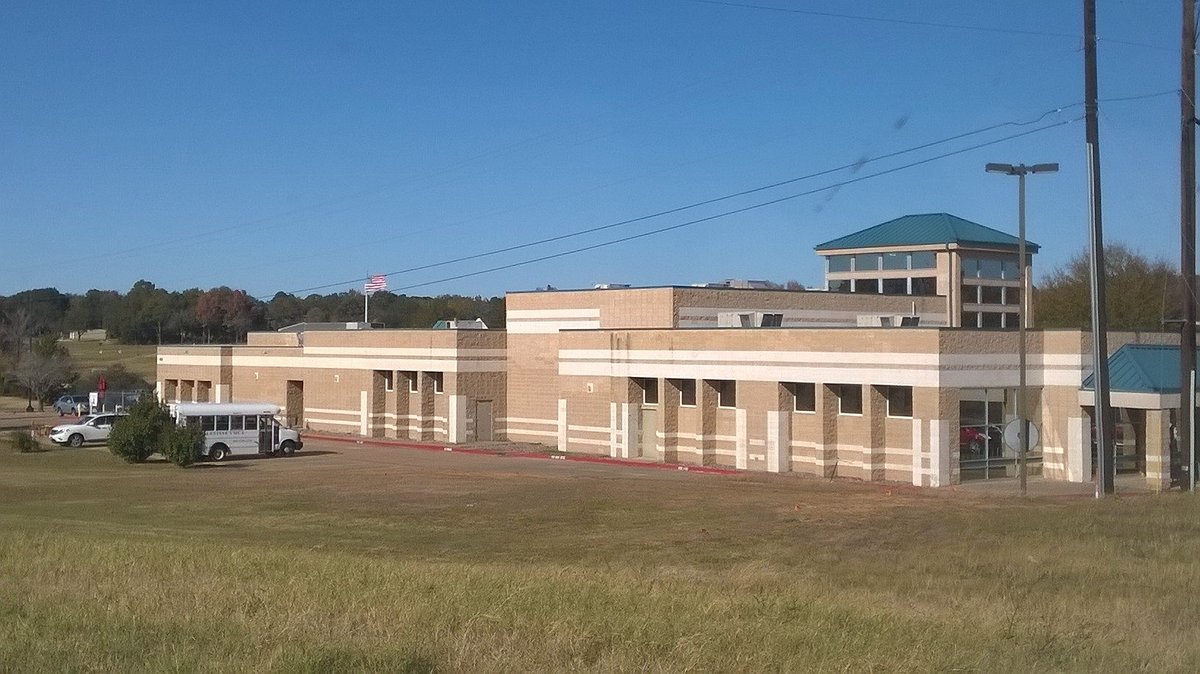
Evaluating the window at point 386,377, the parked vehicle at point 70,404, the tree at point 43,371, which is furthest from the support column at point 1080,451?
the tree at point 43,371

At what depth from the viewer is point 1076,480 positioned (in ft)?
127

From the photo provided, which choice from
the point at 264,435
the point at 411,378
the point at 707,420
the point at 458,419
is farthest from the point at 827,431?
the point at 411,378

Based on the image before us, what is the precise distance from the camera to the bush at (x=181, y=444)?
44.9 metres

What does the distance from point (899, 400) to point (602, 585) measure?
92.8 ft

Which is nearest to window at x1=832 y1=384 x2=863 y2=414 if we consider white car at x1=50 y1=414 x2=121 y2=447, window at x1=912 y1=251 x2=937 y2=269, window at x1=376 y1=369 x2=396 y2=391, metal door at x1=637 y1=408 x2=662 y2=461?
metal door at x1=637 y1=408 x2=662 y2=461

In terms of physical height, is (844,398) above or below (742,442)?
above

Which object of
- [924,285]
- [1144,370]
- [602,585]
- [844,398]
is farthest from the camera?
[924,285]

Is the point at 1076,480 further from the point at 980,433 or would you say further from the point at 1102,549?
the point at 1102,549

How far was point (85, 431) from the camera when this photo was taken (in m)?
58.5

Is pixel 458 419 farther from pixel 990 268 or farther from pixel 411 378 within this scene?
pixel 990 268

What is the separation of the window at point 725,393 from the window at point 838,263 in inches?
1218

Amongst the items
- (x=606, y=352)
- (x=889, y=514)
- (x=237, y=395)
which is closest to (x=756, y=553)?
(x=889, y=514)

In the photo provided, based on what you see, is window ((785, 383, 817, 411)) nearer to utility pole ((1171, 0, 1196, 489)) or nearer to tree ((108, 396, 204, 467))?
Answer: utility pole ((1171, 0, 1196, 489))

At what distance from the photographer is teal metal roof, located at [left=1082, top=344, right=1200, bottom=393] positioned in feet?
123
